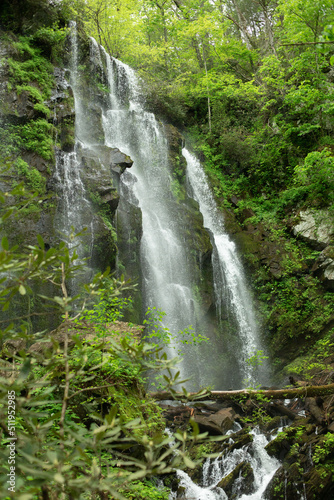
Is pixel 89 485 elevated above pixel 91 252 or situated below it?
above

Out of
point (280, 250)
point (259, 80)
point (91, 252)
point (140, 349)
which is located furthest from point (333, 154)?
point (140, 349)

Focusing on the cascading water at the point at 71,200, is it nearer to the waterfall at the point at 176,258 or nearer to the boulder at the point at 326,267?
the waterfall at the point at 176,258

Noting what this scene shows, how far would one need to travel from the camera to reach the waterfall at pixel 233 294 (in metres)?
12.1

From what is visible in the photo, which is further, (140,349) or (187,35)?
(187,35)

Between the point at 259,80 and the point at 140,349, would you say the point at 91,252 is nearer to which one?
the point at 140,349

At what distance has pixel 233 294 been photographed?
13.0 meters

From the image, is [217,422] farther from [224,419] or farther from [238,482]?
[238,482]

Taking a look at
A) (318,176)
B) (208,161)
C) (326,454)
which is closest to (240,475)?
(326,454)

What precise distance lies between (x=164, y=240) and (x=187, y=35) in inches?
513

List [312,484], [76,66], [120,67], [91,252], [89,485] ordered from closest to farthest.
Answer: [89,485], [312,484], [91,252], [76,66], [120,67]

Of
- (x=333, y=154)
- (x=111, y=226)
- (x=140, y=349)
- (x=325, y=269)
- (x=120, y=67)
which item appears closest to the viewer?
(x=140, y=349)

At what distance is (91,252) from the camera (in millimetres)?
8922

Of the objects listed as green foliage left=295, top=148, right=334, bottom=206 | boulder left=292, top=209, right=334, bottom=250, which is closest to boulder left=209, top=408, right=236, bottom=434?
boulder left=292, top=209, right=334, bottom=250

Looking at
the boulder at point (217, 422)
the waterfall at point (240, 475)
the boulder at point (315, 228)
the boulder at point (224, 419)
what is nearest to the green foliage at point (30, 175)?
the boulder at point (217, 422)
